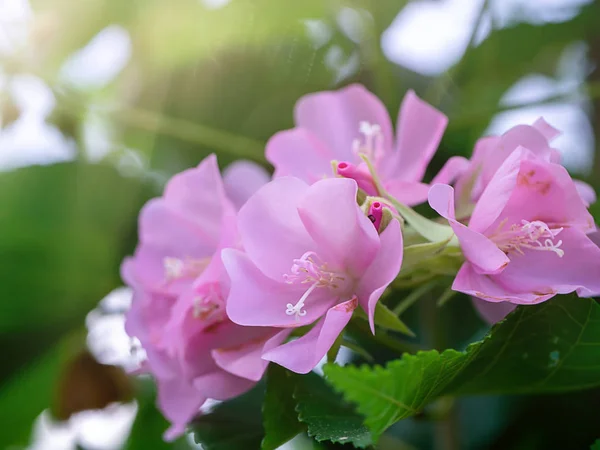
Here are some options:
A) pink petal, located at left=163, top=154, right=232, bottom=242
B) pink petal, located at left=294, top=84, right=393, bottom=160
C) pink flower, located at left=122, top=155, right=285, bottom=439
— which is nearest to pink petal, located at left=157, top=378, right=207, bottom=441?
pink flower, located at left=122, top=155, right=285, bottom=439

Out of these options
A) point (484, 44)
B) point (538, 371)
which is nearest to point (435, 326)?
point (538, 371)

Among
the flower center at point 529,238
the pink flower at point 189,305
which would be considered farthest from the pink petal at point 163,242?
the flower center at point 529,238

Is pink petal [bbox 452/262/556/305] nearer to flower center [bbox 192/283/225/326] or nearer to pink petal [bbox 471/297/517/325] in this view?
pink petal [bbox 471/297/517/325]

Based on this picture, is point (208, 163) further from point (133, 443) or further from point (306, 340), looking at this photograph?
point (133, 443)

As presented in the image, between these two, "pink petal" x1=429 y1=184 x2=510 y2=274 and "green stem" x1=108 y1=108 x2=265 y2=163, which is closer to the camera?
"pink petal" x1=429 y1=184 x2=510 y2=274

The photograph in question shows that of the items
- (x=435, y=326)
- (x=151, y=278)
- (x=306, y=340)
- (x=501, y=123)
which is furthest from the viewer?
(x=501, y=123)

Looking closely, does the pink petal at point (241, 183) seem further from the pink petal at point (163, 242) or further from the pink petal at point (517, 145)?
the pink petal at point (517, 145)

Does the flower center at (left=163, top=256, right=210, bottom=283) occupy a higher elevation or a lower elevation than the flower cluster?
lower
